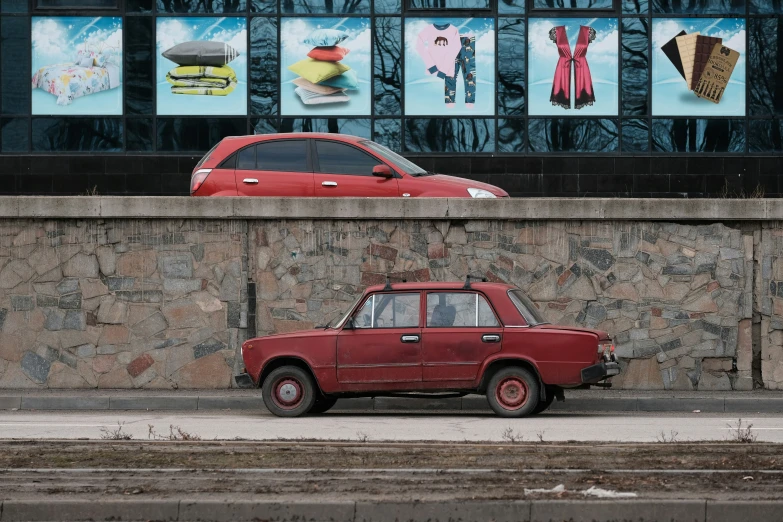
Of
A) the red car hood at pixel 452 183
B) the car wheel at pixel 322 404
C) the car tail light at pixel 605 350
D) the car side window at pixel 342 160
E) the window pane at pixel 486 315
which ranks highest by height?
the car side window at pixel 342 160

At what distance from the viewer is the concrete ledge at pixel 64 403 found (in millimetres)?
15094

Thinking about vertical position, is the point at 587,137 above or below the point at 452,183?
above

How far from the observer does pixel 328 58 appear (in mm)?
25531

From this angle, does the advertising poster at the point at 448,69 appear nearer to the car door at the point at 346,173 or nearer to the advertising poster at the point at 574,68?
the advertising poster at the point at 574,68

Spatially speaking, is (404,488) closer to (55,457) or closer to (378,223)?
(55,457)

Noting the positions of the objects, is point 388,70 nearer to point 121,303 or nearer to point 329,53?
point 329,53

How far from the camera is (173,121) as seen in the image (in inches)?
998

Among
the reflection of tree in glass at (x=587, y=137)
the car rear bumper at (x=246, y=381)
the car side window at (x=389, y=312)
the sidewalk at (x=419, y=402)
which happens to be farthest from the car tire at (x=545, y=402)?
the reflection of tree in glass at (x=587, y=137)

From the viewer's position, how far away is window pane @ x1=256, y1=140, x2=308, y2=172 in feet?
54.6

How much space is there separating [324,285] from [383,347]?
3559mm

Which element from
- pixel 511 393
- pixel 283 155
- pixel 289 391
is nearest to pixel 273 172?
pixel 283 155

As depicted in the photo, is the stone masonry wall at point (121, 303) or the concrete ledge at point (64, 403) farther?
the stone masonry wall at point (121, 303)

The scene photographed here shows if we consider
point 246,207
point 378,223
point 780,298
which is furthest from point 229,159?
point 780,298

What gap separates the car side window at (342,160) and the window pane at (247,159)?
0.85m
